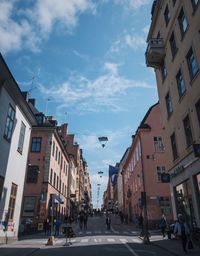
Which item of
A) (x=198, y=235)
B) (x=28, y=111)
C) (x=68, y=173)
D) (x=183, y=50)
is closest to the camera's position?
(x=198, y=235)

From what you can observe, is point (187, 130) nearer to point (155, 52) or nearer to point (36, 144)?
point (155, 52)

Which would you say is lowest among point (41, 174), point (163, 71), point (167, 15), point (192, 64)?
point (41, 174)

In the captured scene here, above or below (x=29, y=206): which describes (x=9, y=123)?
above

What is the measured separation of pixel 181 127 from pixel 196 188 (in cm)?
441

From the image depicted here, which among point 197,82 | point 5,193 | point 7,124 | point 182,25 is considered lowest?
point 5,193

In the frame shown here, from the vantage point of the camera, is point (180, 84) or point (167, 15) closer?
point (180, 84)

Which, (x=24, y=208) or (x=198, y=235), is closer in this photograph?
(x=198, y=235)

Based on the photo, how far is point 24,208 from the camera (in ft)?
111

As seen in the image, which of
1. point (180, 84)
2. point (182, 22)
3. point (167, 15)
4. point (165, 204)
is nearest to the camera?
point (182, 22)

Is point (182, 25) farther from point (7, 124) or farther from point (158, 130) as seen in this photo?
point (158, 130)

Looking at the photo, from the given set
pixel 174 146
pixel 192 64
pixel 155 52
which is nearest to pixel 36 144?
pixel 155 52

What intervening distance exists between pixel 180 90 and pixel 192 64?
2525mm

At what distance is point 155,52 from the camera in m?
22.2

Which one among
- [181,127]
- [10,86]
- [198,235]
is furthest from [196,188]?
[10,86]
